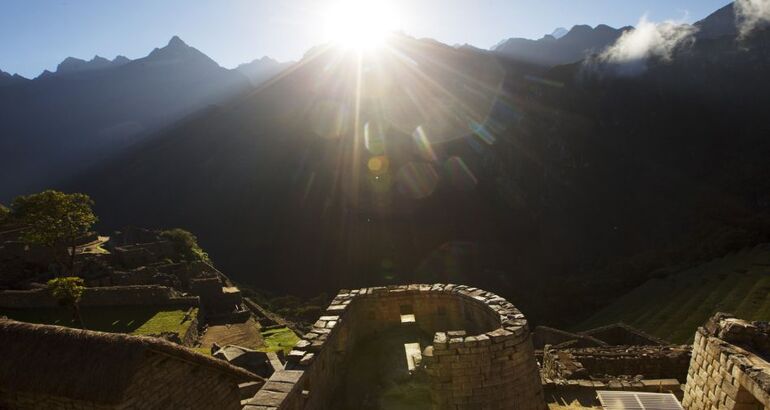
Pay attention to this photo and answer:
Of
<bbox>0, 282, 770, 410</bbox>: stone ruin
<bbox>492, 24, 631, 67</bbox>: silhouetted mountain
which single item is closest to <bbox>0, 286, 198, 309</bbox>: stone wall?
<bbox>0, 282, 770, 410</bbox>: stone ruin

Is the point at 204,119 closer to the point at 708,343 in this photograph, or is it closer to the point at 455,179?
the point at 455,179

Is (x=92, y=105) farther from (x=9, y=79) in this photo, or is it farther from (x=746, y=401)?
(x=746, y=401)

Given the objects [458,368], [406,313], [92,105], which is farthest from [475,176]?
[92,105]

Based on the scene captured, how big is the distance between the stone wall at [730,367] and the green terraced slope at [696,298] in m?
23.2

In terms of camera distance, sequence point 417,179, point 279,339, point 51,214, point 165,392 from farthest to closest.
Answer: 1. point 417,179
2. point 279,339
3. point 51,214
4. point 165,392

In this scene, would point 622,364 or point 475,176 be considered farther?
point 475,176

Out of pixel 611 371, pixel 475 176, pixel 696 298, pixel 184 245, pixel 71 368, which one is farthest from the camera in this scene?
pixel 475 176

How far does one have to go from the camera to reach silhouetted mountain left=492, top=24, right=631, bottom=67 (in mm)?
147500

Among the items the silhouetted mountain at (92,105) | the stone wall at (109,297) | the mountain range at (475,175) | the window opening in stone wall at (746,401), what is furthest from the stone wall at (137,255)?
the silhouetted mountain at (92,105)

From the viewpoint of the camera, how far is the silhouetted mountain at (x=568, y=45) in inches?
5807

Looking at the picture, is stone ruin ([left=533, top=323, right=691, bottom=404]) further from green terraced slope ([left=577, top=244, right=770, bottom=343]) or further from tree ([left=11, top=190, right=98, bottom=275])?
tree ([left=11, top=190, right=98, bottom=275])

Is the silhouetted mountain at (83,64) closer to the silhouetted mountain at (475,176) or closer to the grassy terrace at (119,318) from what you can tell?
the silhouetted mountain at (475,176)

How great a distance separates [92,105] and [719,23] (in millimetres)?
199078

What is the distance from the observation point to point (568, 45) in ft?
503
